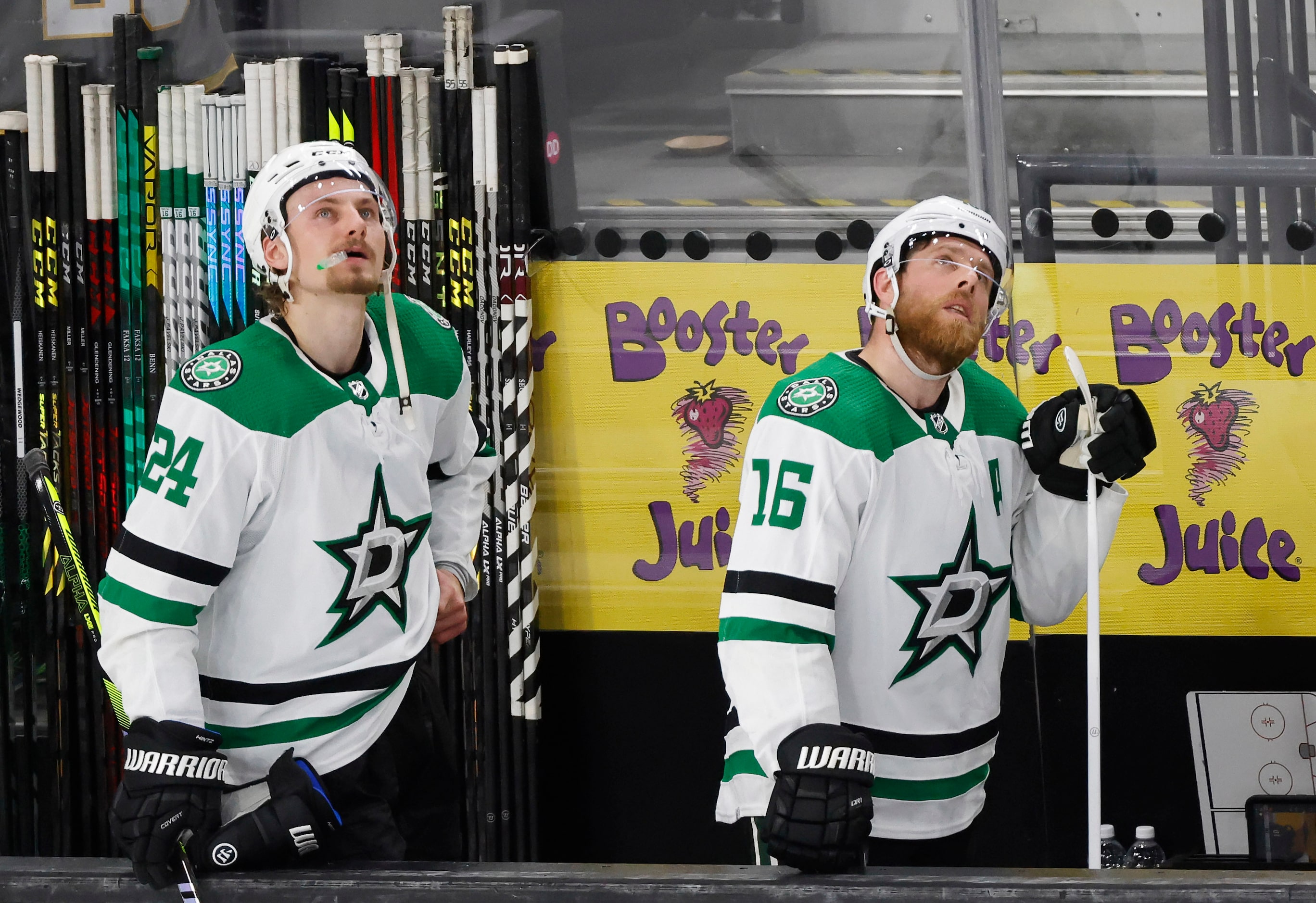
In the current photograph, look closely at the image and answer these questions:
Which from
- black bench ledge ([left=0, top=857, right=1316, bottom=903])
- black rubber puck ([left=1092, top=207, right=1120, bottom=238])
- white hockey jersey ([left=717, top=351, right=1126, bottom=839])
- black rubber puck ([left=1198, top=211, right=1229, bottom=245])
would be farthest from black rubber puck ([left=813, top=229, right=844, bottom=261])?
black bench ledge ([left=0, top=857, right=1316, bottom=903])

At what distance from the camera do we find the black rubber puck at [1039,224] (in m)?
3.29

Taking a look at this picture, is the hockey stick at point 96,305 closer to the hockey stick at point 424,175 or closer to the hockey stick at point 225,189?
the hockey stick at point 225,189

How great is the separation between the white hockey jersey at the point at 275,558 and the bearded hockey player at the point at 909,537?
55 cm

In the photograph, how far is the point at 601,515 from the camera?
3.51 metres

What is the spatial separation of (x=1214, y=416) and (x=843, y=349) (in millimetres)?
832

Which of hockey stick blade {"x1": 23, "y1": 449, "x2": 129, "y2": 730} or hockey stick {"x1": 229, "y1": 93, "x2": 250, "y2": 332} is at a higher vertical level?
hockey stick {"x1": 229, "y1": 93, "x2": 250, "y2": 332}

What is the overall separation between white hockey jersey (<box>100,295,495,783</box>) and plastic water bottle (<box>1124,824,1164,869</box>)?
1720 mm

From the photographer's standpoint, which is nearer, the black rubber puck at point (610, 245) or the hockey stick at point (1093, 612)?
the hockey stick at point (1093, 612)

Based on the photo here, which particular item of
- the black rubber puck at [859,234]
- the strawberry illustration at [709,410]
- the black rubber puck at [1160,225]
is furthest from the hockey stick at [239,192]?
the black rubber puck at [1160,225]

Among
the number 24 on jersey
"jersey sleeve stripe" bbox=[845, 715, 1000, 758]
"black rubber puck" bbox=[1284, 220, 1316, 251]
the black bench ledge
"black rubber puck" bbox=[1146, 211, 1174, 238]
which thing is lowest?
the black bench ledge

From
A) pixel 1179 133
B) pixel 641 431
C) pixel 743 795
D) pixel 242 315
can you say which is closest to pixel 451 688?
pixel 641 431

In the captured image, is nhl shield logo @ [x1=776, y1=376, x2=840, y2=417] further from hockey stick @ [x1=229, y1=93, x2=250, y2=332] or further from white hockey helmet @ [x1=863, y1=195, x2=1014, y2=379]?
hockey stick @ [x1=229, y1=93, x2=250, y2=332]

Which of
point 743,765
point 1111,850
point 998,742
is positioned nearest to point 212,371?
point 743,765

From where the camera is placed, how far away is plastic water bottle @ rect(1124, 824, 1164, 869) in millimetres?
3217
